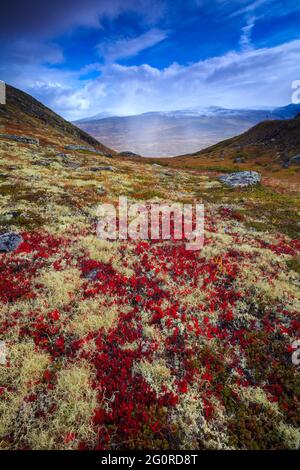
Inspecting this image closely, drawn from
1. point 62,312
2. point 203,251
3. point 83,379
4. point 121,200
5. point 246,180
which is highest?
point 246,180

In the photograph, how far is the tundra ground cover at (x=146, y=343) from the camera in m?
6.10

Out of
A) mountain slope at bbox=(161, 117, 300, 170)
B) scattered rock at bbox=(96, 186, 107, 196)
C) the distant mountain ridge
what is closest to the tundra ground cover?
scattered rock at bbox=(96, 186, 107, 196)

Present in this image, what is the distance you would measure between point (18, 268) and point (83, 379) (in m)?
7.58

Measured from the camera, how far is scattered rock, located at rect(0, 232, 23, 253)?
1386 cm

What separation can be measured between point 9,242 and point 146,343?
1063 cm

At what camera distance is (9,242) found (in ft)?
47.0

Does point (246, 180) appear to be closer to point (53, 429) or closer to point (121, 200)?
point (121, 200)

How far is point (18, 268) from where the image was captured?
12.4m

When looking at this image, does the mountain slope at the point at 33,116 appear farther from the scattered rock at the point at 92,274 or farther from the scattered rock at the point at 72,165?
the scattered rock at the point at 92,274

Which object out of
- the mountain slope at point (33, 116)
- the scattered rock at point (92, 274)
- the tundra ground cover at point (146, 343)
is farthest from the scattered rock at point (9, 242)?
the mountain slope at point (33, 116)

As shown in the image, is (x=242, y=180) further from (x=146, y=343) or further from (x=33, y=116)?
(x=33, y=116)

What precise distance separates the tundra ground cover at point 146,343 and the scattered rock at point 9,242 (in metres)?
0.65

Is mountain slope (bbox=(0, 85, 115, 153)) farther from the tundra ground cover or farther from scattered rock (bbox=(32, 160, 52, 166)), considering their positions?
the tundra ground cover

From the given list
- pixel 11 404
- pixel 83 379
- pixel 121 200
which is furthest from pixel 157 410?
pixel 121 200
